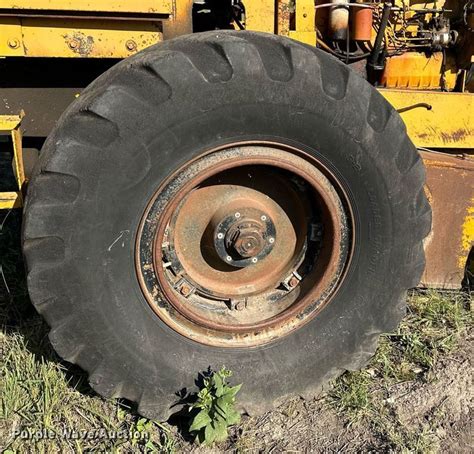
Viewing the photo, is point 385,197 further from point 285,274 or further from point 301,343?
point 301,343

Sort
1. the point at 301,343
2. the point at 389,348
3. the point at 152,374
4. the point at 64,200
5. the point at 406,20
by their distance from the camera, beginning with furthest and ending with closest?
the point at 406,20
the point at 389,348
the point at 301,343
the point at 152,374
the point at 64,200

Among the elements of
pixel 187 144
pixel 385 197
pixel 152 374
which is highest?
pixel 187 144

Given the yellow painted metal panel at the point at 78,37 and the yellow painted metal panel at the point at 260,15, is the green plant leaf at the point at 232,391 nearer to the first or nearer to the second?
the yellow painted metal panel at the point at 78,37

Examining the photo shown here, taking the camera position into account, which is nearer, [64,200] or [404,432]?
[64,200]

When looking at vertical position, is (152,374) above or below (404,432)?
above

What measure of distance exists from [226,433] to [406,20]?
103 inches

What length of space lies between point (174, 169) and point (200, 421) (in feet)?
3.53

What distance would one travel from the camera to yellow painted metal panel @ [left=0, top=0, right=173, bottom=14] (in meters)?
2.41

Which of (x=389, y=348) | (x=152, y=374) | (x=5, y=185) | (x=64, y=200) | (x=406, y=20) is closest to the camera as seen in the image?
(x=64, y=200)

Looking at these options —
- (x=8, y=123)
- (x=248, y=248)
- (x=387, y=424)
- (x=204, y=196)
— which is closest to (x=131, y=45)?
(x=8, y=123)

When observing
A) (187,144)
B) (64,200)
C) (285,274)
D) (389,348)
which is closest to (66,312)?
(64,200)

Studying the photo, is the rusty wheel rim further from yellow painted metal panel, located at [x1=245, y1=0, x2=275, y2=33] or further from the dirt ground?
yellow painted metal panel, located at [x1=245, y1=0, x2=275, y2=33]

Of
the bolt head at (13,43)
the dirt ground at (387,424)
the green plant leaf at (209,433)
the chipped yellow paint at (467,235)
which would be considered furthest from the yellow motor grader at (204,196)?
the chipped yellow paint at (467,235)

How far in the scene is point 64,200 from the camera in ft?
7.52
